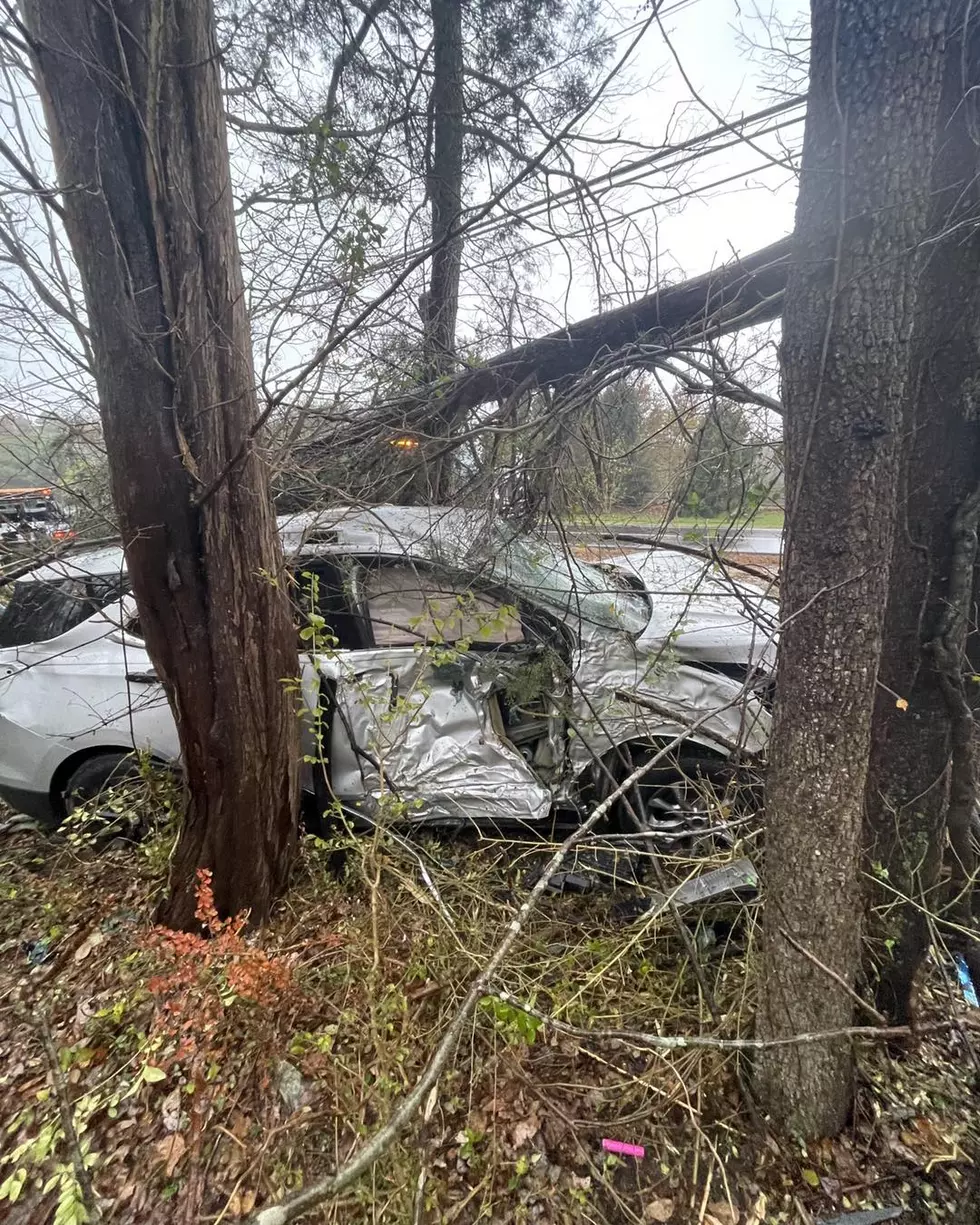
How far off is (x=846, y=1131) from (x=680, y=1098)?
504mm

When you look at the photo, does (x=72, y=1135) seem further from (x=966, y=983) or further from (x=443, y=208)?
(x=443, y=208)

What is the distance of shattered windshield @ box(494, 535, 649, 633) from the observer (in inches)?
117

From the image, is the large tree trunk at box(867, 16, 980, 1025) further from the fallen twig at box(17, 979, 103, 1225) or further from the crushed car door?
the fallen twig at box(17, 979, 103, 1225)

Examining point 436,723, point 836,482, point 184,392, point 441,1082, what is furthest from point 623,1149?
point 184,392

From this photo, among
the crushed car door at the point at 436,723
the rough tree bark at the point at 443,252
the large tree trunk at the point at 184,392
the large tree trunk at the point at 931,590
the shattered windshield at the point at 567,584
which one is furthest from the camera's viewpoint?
the rough tree bark at the point at 443,252

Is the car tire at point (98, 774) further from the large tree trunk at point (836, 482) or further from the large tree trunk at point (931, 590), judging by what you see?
the large tree trunk at point (931, 590)

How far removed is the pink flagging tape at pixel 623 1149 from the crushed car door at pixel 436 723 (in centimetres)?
120

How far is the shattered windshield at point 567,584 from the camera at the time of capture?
2.96m

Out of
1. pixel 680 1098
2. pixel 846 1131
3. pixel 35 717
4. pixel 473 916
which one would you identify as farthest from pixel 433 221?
pixel 846 1131

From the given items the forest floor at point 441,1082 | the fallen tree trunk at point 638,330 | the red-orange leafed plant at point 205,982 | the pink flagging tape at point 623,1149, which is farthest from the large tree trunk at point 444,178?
the pink flagging tape at point 623,1149

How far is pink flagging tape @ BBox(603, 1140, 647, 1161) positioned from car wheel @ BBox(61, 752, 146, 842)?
253cm

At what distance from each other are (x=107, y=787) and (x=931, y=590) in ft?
12.3

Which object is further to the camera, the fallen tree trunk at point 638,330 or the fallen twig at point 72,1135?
the fallen tree trunk at point 638,330

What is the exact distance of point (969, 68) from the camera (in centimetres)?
146
